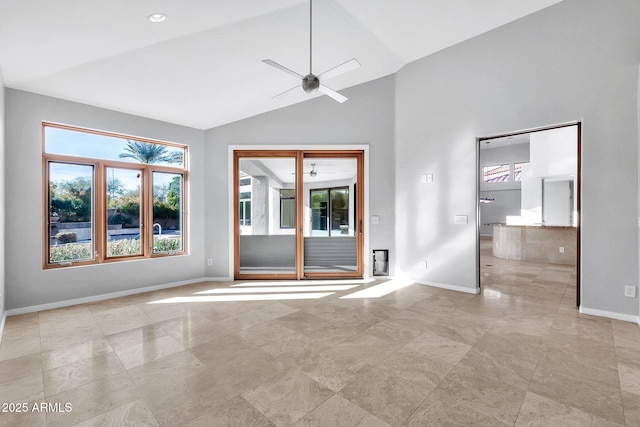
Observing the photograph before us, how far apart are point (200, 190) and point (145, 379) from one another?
146 inches

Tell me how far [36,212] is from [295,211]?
3.69 m

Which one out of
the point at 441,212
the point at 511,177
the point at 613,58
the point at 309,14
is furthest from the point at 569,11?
the point at 511,177

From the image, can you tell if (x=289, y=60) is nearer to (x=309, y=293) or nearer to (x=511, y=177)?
(x=309, y=293)

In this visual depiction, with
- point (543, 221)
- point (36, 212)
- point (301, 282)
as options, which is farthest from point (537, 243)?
point (36, 212)

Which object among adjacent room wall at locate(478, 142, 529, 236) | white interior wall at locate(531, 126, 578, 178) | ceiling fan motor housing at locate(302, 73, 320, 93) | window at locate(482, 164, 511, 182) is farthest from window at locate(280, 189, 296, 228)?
window at locate(482, 164, 511, 182)

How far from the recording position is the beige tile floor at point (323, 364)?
191 cm

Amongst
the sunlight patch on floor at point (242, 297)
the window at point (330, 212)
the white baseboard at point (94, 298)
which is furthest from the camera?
the window at point (330, 212)

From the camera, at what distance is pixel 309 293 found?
4.72m

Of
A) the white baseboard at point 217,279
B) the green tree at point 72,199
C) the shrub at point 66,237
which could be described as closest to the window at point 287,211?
the white baseboard at point 217,279

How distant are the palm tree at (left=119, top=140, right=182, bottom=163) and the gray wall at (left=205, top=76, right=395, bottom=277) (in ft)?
1.99

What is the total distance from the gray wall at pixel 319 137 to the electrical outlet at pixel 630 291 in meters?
3.09

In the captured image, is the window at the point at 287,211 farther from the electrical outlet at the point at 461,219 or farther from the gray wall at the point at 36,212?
the electrical outlet at the point at 461,219

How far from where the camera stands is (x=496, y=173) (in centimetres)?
1416

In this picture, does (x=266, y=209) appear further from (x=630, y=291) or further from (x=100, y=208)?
(x=630, y=291)
